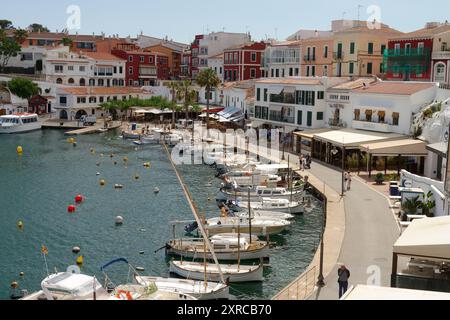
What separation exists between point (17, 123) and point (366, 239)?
71.3 metres

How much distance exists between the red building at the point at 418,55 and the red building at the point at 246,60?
3845cm

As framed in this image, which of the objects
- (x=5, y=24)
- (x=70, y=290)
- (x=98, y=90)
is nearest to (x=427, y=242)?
(x=70, y=290)

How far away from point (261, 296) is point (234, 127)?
60.2 metres

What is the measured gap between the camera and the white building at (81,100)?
101 meters

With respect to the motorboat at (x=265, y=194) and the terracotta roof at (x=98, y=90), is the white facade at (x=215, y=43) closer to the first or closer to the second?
the terracotta roof at (x=98, y=90)

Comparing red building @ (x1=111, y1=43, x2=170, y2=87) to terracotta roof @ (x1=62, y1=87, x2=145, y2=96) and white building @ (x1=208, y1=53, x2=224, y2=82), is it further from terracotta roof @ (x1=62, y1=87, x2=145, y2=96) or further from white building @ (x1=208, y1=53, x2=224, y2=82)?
white building @ (x1=208, y1=53, x2=224, y2=82)

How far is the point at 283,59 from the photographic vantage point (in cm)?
8888

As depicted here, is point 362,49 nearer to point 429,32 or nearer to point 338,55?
point 338,55

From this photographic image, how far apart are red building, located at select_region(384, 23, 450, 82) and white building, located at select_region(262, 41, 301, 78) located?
1852cm

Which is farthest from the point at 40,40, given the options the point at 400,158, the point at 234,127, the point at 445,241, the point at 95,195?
the point at 445,241

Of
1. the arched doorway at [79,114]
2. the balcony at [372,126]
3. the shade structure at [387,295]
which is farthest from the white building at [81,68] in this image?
the shade structure at [387,295]

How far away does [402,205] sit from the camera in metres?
36.4

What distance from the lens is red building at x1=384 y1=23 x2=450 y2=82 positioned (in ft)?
204
